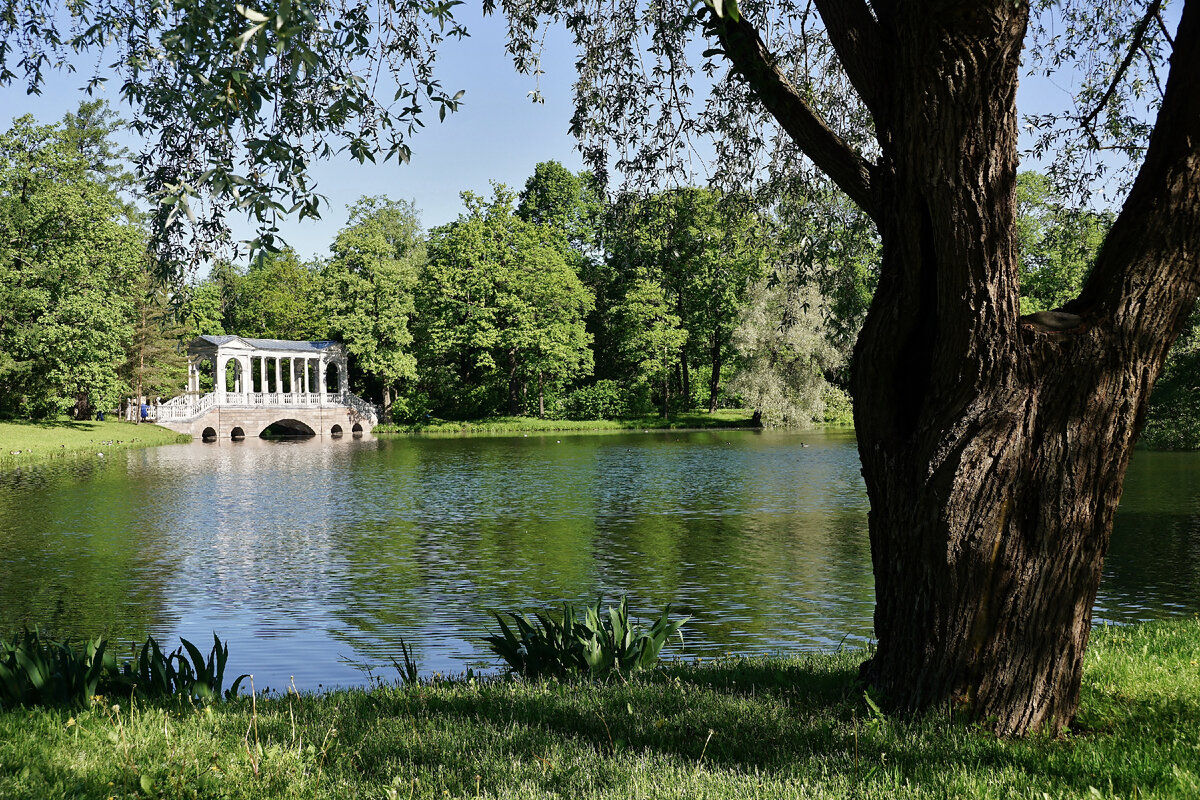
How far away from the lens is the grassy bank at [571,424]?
2010 inches

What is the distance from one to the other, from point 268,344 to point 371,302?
6351mm

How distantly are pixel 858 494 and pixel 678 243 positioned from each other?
13.6 m

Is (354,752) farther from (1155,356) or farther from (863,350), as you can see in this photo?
(1155,356)

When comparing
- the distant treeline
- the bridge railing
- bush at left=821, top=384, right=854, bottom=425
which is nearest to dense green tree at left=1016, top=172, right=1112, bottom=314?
the distant treeline

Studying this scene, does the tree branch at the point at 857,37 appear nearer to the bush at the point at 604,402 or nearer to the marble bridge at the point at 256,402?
the marble bridge at the point at 256,402

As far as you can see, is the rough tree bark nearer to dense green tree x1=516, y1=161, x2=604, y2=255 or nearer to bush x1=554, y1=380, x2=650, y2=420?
bush x1=554, y1=380, x2=650, y2=420

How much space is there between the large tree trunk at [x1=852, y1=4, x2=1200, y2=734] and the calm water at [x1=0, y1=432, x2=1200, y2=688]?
4.39 meters

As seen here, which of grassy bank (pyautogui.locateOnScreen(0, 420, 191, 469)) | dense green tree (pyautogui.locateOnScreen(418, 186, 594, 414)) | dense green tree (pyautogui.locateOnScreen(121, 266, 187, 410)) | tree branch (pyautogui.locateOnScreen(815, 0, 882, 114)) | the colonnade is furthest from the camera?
dense green tree (pyautogui.locateOnScreen(418, 186, 594, 414))

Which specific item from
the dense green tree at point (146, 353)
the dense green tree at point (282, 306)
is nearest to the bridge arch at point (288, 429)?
the dense green tree at point (146, 353)

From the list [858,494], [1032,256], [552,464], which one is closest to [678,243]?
[858,494]

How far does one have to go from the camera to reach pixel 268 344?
50969 mm

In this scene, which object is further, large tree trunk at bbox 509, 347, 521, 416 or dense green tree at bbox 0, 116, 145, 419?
large tree trunk at bbox 509, 347, 521, 416

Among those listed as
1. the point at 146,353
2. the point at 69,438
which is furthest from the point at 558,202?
the point at 69,438

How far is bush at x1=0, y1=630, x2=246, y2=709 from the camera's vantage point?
16.0 feet
